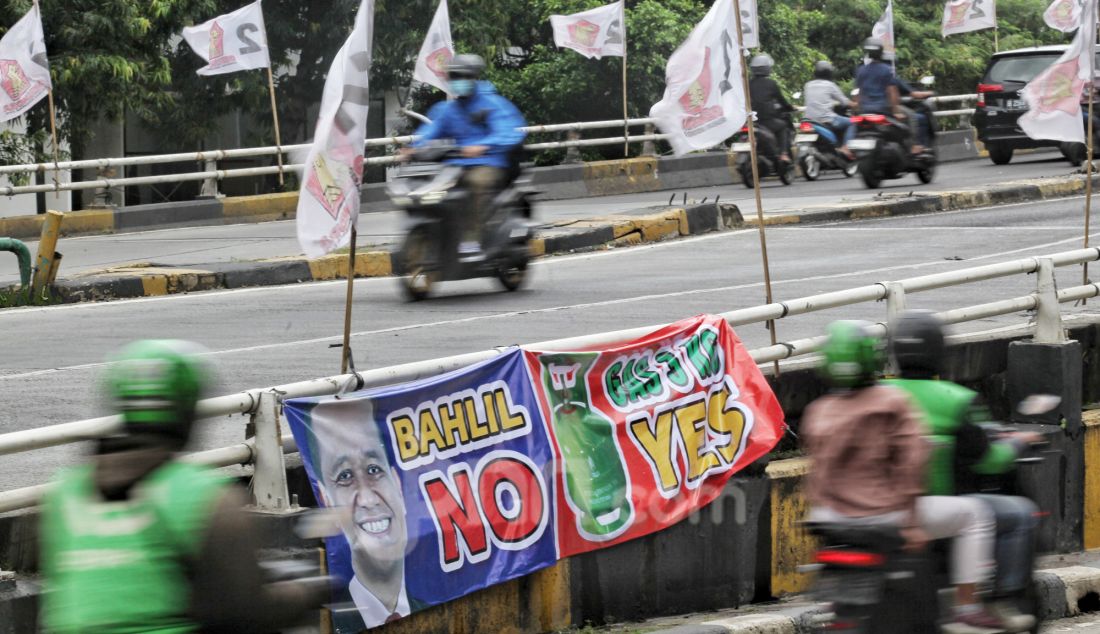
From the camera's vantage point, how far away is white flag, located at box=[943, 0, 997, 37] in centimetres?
2673

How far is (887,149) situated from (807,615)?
14931 millimetres

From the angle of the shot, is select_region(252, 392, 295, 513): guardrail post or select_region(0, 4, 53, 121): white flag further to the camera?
select_region(0, 4, 53, 121): white flag

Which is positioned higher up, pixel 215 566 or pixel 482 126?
pixel 482 126

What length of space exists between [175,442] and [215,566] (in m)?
0.28

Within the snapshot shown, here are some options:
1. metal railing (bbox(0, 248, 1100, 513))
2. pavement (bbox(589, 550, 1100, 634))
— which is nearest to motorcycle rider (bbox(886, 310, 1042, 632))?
pavement (bbox(589, 550, 1100, 634))

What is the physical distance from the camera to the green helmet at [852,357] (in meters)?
5.40

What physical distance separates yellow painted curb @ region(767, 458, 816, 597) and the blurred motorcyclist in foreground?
5290 mm

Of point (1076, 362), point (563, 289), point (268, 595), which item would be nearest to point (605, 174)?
point (563, 289)

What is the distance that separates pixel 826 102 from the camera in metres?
23.3

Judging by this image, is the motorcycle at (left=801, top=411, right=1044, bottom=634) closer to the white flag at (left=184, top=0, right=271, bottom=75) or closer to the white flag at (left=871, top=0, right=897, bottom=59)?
the white flag at (left=184, top=0, right=271, bottom=75)

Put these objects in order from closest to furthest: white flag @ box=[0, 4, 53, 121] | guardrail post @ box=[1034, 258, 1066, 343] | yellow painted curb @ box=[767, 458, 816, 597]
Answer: yellow painted curb @ box=[767, 458, 816, 597]
guardrail post @ box=[1034, 258, 1066, 343]
white flag @ box=[0, 4, 53, 121]

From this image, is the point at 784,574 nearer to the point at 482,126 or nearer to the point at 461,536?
the point at 461,536

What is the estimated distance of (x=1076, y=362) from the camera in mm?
10305

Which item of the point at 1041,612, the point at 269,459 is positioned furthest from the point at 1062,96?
the point at 269,459
